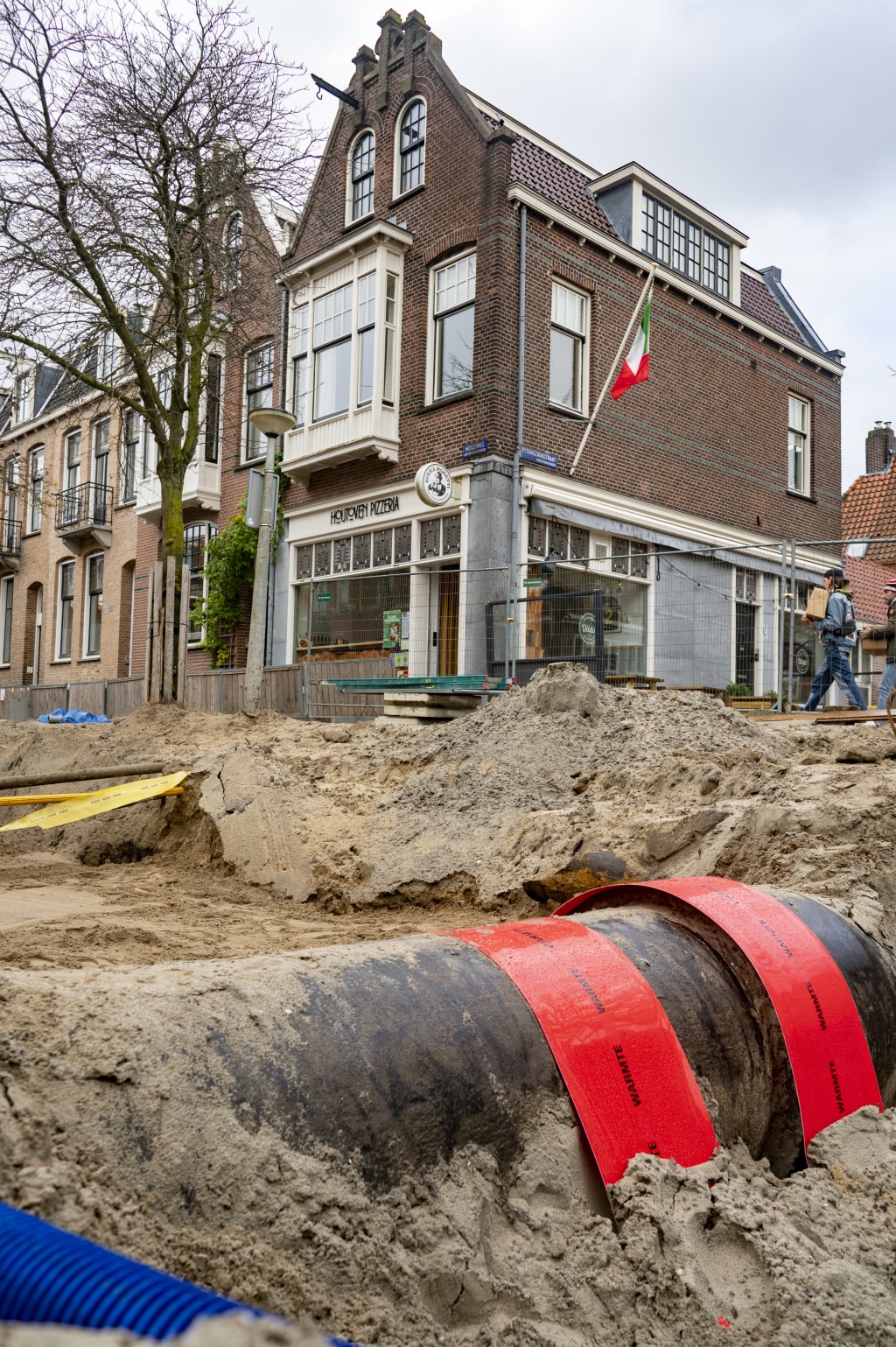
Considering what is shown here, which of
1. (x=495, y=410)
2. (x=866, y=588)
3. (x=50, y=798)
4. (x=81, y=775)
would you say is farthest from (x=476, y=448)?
(x=866, y=588)

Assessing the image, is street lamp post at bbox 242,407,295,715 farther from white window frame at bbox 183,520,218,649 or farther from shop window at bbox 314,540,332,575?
white window frame at bbox 183,520,218,649

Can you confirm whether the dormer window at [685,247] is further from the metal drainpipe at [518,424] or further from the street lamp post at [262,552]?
the street lamp post at [262,552]

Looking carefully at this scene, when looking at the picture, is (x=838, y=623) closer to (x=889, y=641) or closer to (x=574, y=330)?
(x=889, y=641)

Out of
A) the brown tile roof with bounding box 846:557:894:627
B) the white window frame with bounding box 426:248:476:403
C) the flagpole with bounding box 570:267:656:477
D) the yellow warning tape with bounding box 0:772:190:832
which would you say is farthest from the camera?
the brown tile roof with bounding box 846:557:894:627

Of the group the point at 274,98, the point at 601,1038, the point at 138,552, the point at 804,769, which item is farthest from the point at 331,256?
the point at 601,1038

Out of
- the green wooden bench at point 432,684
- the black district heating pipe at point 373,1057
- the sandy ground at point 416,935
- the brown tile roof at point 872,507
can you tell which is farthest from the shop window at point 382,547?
the brown tile roof at point 872,507

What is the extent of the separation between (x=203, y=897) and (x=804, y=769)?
4108 millimetres

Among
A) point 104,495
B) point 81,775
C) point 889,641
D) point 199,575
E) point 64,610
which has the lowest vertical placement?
point 81,775

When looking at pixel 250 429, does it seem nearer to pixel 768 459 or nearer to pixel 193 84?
pixel 193 84

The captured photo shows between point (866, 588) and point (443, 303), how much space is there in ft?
48.4

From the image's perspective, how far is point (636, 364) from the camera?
51.9ft

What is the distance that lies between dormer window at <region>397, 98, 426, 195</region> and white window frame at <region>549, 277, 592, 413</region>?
3183 millimetres

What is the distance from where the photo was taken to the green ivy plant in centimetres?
1889

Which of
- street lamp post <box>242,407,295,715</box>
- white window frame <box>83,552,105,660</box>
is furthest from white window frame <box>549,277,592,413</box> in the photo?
white window frame <box>83,552,105,660</box>
